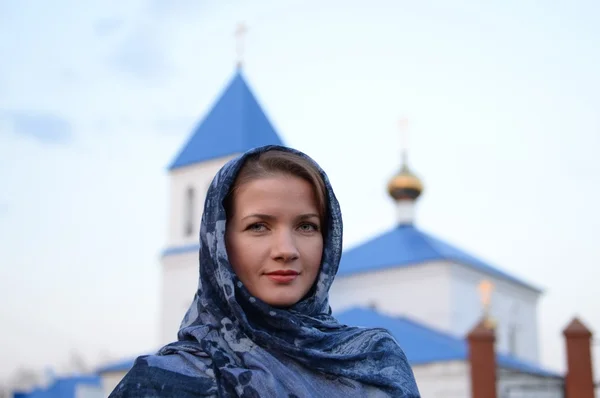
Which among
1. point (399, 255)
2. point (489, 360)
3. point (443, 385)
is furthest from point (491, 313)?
point (489, 360)

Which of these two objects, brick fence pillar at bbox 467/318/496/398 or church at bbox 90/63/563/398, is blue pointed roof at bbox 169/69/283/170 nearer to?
church at bbox 90/63/563/398

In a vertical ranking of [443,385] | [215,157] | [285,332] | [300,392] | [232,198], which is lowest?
[443,385]

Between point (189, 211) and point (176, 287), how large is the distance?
230 centimetres

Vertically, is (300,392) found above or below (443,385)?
above

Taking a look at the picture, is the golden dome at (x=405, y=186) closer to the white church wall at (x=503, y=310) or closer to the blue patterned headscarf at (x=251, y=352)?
the white church wall at (x=503, y=310)

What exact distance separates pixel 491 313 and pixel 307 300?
25.7 metres

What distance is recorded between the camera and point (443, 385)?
18.8m

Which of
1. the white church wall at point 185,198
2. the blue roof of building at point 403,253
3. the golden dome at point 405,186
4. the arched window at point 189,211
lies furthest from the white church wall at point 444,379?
the golden dome at point 405,186

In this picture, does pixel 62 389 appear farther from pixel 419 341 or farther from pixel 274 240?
pixel 274 240

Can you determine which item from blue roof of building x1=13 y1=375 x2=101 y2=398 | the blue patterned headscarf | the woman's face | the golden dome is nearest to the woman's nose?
the woman's face

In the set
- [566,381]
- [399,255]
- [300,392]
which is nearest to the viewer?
[300,392]

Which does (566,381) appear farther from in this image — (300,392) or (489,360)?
(300,392)

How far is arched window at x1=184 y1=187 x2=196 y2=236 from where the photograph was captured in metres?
25.1

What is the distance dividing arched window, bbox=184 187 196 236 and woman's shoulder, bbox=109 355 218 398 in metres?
23.2
